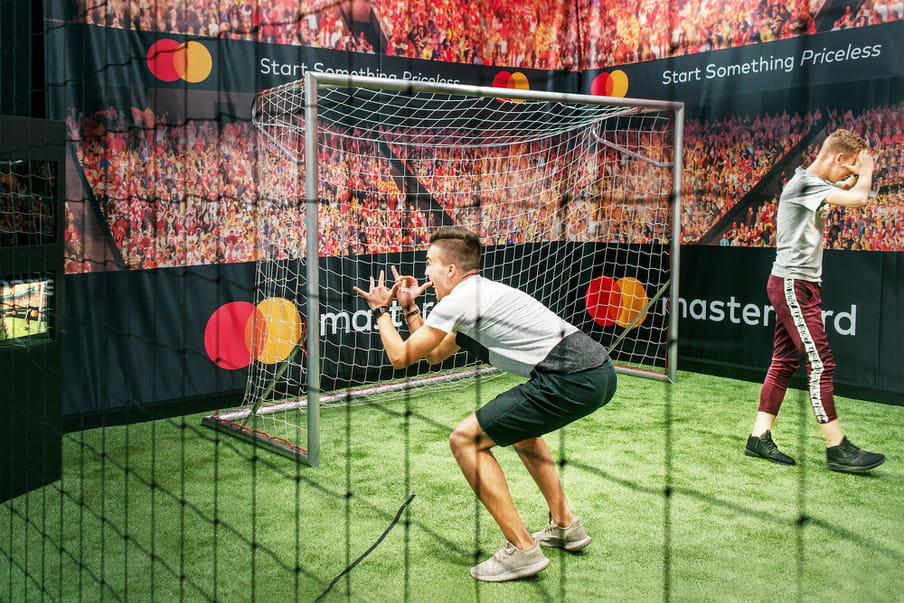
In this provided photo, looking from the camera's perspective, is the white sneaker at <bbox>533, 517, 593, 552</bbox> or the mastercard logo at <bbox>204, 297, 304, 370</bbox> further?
the mastercard logo at <bbox>204, 297, 304, 370</bbox>

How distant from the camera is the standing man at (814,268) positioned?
318 centimetres

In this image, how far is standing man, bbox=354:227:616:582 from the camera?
93.3 inches

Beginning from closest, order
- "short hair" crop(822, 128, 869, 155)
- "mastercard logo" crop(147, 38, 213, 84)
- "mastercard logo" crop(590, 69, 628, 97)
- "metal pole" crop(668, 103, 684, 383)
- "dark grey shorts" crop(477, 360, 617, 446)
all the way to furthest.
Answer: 1. "dark grey shorts" crop(477, 360, 617, 446)
2. "short hair" crop(822, 128, 869, 155)
3. "mastercard logo" crop(147, 38, 213, 84)
4. "metal pole" crop(668, 103, 684, 383)
5. "mastercard logo" crop(590, 69, 628, 97)

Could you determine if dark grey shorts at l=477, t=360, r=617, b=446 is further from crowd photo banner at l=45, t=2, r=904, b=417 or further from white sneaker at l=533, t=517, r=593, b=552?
crowd photo banner at l=45, t=2, r=904, b=417

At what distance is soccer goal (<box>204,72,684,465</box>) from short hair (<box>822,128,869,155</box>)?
1.34 m

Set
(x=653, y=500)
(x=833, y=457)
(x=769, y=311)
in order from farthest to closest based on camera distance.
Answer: (x=769, y=311) → (x=833, y=457) → (x=653, y=500)

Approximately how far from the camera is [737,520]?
290cm

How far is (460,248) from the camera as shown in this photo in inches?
98.9

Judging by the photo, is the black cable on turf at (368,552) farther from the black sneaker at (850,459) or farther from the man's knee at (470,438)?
the black sneaker at (850,459)

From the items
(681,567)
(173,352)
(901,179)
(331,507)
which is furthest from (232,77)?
(901,179)

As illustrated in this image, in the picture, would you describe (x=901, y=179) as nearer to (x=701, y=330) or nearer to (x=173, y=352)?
(x=701, y=330)

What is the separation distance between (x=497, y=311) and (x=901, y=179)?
10.4 feet

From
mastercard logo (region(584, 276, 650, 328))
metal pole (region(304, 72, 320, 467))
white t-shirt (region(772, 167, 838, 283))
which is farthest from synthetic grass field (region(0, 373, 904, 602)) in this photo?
mastercard logo (region(584, 276, 650, 328))

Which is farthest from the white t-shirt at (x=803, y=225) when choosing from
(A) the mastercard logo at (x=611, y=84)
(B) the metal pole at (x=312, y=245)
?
(A) the mastercard logo at (x=611, y=84)
